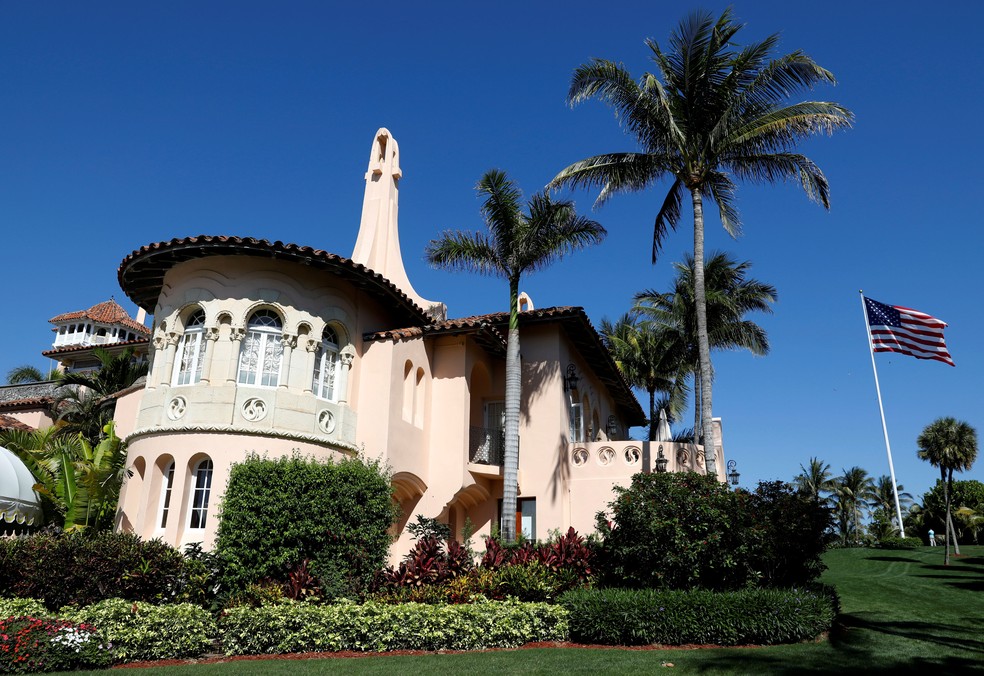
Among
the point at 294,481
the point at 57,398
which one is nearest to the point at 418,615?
the point at 294,481

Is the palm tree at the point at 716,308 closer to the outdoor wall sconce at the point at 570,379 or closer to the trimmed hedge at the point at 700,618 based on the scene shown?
the outdoor wall sconce at the point at 570,379

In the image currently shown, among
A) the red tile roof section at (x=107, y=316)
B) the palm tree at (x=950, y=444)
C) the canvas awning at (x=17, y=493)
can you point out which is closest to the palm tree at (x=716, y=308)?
the palm tree at (x=950, y=444)

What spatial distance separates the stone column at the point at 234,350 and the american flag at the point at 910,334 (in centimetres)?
2226

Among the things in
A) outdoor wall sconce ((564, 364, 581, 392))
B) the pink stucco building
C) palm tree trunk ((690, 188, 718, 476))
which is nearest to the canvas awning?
the pink stucco building

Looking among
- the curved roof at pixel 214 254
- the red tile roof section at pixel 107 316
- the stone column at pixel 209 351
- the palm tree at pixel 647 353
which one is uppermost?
the red tile roof section at pixel 107 316

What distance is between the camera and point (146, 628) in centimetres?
1327

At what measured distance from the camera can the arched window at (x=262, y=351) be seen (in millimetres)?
18281

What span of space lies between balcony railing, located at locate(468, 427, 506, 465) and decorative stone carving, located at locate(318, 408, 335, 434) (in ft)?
16.9

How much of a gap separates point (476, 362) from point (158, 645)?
12.4 metres

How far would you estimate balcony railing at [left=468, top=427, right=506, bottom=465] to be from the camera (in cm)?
2311

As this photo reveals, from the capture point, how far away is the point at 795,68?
66.3 feet

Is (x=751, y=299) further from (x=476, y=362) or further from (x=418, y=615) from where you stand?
(x=418, y=615)

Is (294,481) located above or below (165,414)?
below

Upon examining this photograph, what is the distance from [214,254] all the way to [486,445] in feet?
33.5
